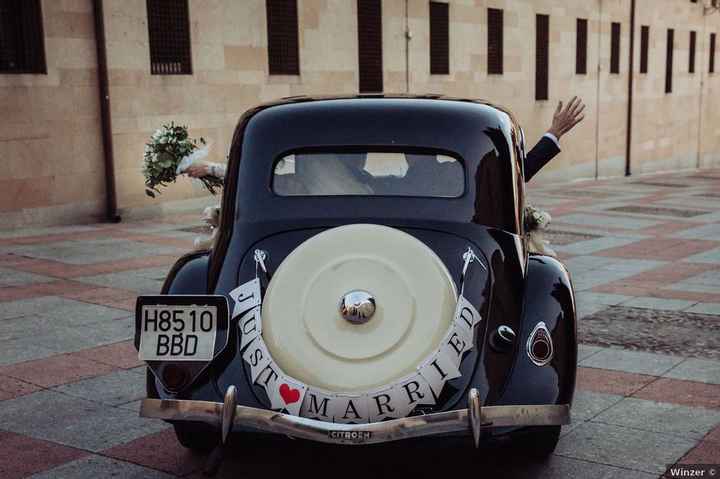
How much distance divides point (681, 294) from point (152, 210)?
874 centimetres

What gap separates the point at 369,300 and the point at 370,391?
1.28 feet

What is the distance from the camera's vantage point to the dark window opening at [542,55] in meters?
24.0

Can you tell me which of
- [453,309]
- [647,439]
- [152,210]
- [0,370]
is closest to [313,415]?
[453,309]

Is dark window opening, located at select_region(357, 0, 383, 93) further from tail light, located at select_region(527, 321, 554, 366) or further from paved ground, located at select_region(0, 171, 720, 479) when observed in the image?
tail light, located at select_region(527, 321, 554, 366)

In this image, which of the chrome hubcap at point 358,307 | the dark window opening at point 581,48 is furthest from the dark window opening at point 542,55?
the chrome hubcap at point 358,307

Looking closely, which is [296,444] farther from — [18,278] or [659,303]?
[18,278]

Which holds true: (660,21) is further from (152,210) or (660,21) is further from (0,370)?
(0,370)

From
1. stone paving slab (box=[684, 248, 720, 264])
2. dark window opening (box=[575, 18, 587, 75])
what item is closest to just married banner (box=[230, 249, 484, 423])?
stone paving slab (box=[684, 248, 720, 264])

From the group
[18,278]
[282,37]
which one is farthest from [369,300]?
[282,37]

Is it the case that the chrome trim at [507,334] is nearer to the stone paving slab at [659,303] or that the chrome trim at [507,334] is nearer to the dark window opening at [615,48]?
the stone paving slab at [659,303]

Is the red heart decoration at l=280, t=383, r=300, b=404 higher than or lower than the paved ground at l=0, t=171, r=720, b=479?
higher

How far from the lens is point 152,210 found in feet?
46.3

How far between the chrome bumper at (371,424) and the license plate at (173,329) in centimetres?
27

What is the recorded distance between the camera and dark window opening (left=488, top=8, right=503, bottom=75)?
22.1 m
